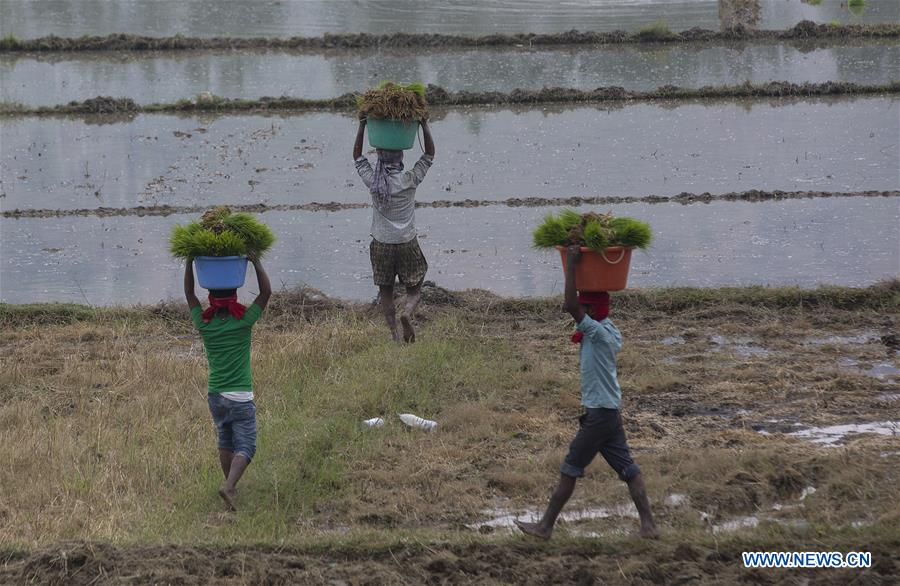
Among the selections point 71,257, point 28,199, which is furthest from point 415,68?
point 71,257

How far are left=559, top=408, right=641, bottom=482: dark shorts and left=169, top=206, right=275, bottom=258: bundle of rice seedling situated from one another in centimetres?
184

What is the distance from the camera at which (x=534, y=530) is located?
16.5 ft

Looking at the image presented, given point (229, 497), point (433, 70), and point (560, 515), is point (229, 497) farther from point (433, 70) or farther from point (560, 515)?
point (433, 70)

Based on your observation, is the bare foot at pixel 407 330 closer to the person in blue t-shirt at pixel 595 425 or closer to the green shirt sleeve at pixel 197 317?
the green shirt sleeve at pixel 197 317

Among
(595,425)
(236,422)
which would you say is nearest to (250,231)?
(236,422)

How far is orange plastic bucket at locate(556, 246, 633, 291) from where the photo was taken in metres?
5.10

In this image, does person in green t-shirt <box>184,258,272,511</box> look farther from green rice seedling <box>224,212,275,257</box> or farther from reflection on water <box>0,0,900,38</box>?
reflection on water <box>0,0,900,38</box>

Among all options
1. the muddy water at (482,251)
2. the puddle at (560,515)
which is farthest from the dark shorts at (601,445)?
the muddy water at (482,251)

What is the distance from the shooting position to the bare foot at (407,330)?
790cm

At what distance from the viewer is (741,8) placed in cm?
1873

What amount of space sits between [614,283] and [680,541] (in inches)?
42.7

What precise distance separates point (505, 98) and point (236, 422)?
9977mm

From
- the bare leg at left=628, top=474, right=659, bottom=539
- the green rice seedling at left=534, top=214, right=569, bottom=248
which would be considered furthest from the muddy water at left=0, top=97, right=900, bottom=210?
the bare leg at left=628, top=474, right=659, bottom=539

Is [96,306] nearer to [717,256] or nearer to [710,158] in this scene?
[717,256]
